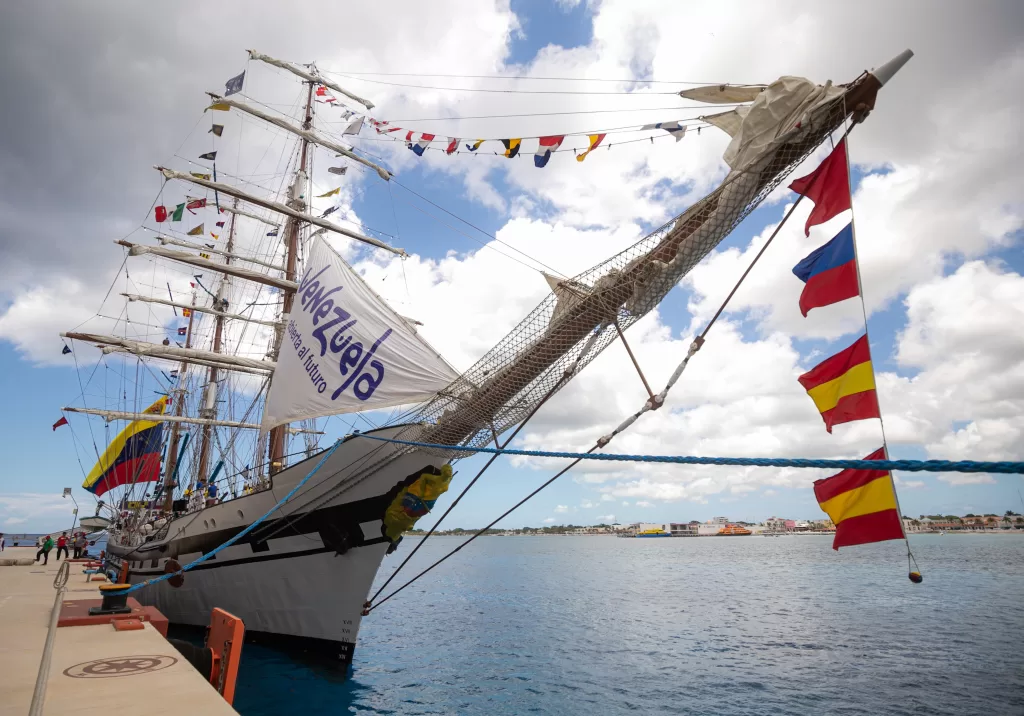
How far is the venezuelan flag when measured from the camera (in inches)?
1220

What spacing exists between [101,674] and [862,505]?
702 centimetres

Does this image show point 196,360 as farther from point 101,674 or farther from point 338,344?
point 101,674

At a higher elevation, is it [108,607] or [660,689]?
[108,607]

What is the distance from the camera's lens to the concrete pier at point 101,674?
388cm

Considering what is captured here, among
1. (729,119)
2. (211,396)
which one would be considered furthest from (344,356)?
(211,396)

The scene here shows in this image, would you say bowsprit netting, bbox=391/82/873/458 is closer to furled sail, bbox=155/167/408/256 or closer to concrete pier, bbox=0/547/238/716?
concrete pier, bbox=0/547/238/716

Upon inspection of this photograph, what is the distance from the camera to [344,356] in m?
9.59

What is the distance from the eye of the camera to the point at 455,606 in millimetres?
27281

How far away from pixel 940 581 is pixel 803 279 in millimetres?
42504

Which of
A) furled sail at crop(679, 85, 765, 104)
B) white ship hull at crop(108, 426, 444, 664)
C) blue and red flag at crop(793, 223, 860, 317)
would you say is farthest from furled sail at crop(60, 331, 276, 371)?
blue and red flag at crop(793, 223, 860, 317)

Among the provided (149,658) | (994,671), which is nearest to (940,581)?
(994,671)

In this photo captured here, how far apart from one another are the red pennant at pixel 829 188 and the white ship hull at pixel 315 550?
24.2ft

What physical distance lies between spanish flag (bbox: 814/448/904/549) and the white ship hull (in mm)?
6776

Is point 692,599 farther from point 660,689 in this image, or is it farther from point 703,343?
point 703,343
